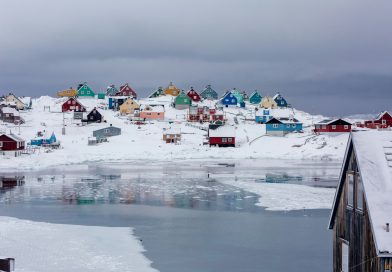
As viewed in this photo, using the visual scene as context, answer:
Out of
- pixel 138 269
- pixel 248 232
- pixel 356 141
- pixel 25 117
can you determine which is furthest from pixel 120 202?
pixel 25 117

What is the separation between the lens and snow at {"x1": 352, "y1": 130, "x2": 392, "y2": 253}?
379 inches

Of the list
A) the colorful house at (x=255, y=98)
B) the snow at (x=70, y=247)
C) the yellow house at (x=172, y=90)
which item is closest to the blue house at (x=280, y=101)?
the colorful house at (x=255, y=98)

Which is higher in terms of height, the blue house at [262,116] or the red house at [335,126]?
the blue house at [262,116]

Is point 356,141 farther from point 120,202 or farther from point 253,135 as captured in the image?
point 253,135

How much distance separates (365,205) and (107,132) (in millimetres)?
82381

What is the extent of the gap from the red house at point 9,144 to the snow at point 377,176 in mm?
68230

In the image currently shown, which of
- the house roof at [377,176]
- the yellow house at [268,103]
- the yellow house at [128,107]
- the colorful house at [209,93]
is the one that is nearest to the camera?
the house roof at [377,176]

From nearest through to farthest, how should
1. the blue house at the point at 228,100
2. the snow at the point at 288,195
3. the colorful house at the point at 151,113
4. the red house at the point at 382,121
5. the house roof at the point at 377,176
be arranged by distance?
the house roof at the point at 377,176, the snow at the point at 288,195, the red house at the point at 382,121, the colorful house at the point at 151,113, the blue house at the point at 228,100

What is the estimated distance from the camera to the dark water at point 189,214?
2083 cm

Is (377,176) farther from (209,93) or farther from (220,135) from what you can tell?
(209,93)

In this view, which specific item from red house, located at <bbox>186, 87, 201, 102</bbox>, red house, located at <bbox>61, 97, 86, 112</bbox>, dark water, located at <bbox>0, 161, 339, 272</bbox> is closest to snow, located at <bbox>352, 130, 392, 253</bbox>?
dark water, located at <bbox>0, 161, 339, 272</bbox>

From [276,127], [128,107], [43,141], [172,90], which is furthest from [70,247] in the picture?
[172,90]

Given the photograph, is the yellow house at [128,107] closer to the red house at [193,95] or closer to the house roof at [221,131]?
the red house at [193,95]

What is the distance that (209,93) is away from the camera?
5969 inches
